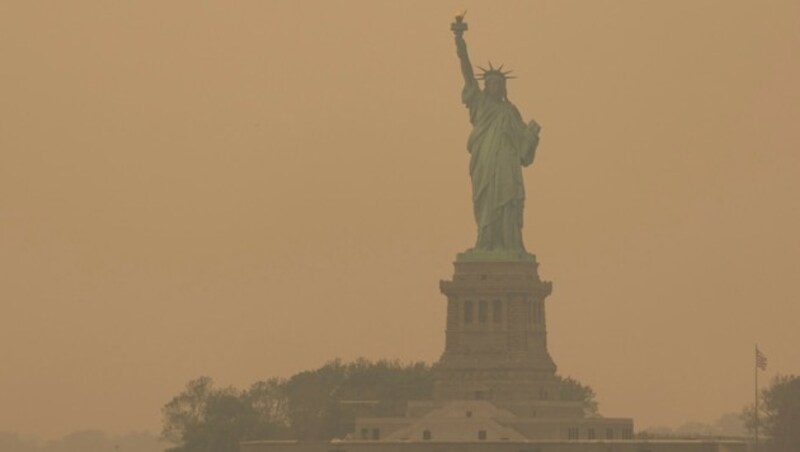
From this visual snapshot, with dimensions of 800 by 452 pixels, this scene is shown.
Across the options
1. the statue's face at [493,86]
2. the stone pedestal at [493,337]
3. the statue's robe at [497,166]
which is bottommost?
the stone pedestal at [493,337]

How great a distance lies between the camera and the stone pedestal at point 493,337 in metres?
176

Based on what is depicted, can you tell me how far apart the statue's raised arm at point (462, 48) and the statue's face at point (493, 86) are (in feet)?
Answer: 2.85

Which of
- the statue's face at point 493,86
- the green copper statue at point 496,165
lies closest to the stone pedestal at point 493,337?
the green copper statue at point 496,165

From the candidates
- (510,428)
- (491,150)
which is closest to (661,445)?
(510,428)

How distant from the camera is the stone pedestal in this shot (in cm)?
17588

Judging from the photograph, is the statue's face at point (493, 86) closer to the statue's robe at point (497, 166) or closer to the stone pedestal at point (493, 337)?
the statue's robe at point (497, 166)

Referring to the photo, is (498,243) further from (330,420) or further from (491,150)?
(330,420)

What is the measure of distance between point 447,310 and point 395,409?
65.3 ft

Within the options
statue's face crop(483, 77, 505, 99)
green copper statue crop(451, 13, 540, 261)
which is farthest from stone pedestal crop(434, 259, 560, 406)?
statue's face crop(483, 77, 505, 99)

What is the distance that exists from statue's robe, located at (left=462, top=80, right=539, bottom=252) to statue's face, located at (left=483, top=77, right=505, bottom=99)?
0.94ft

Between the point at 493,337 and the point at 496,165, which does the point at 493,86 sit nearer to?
the point at 496,165

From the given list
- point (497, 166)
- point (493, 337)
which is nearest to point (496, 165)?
point (497, 166)

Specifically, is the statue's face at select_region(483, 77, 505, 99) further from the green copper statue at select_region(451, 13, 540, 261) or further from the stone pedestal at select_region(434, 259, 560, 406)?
the stone pedestal at select_region(434, 259, 560, 406)

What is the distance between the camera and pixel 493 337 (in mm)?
176750
